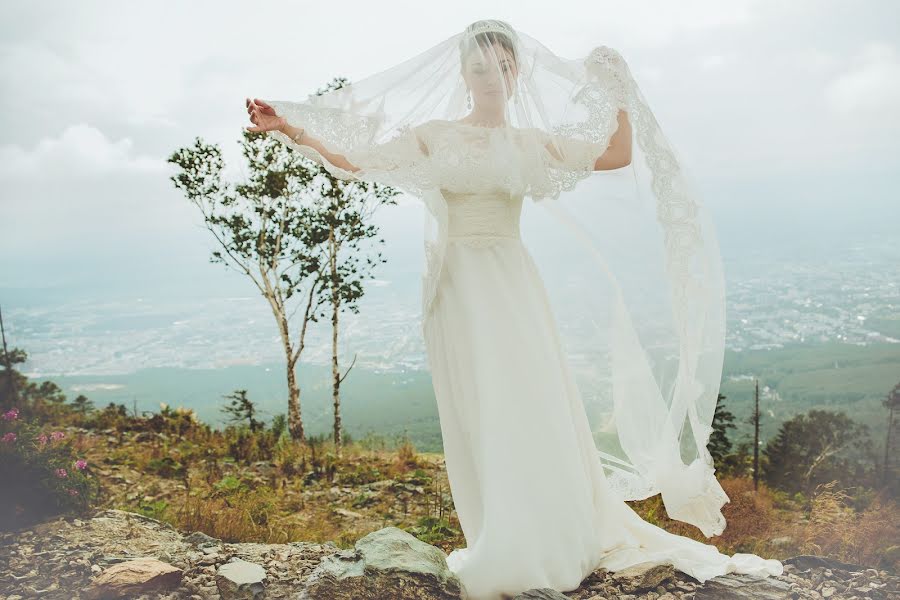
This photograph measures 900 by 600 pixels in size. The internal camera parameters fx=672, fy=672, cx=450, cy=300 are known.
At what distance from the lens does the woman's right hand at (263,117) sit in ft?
8.13

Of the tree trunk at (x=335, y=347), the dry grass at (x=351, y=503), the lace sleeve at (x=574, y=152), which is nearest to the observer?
the lace sleeve at (x=574, y=152)

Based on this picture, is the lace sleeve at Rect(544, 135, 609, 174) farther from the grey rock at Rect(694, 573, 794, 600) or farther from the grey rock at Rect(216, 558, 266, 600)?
the grey rock at Rect(216, 558, 266, 600)

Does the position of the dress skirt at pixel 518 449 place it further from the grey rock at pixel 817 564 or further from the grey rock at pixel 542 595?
the grey rock at pixel 817 564

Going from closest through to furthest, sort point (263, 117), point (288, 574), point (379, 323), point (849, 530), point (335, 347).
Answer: point (263, 117), point (288, 574), point (849, 530), point (379, 323), point (335, 347)

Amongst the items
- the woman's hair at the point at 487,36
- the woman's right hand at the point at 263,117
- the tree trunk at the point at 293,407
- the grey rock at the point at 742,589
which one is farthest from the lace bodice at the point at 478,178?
the tree trunk at the point at 293,407

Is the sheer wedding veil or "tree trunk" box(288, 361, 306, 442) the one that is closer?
the sheer wedding veil

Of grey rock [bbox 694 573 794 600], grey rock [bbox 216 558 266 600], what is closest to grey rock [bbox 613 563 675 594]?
grey rock [bbox 694 573 794 600]

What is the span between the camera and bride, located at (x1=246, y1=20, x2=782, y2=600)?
2.37m

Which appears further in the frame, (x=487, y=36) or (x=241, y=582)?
(x=241, y=582)

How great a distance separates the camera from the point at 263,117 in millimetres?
2498

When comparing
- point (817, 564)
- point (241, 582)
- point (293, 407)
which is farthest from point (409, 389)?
point (817, 564)

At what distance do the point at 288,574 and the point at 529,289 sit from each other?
5.29 ft

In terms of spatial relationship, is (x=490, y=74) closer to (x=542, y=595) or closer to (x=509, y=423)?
(x=509, y=423)

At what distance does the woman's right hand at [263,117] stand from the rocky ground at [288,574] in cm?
162
